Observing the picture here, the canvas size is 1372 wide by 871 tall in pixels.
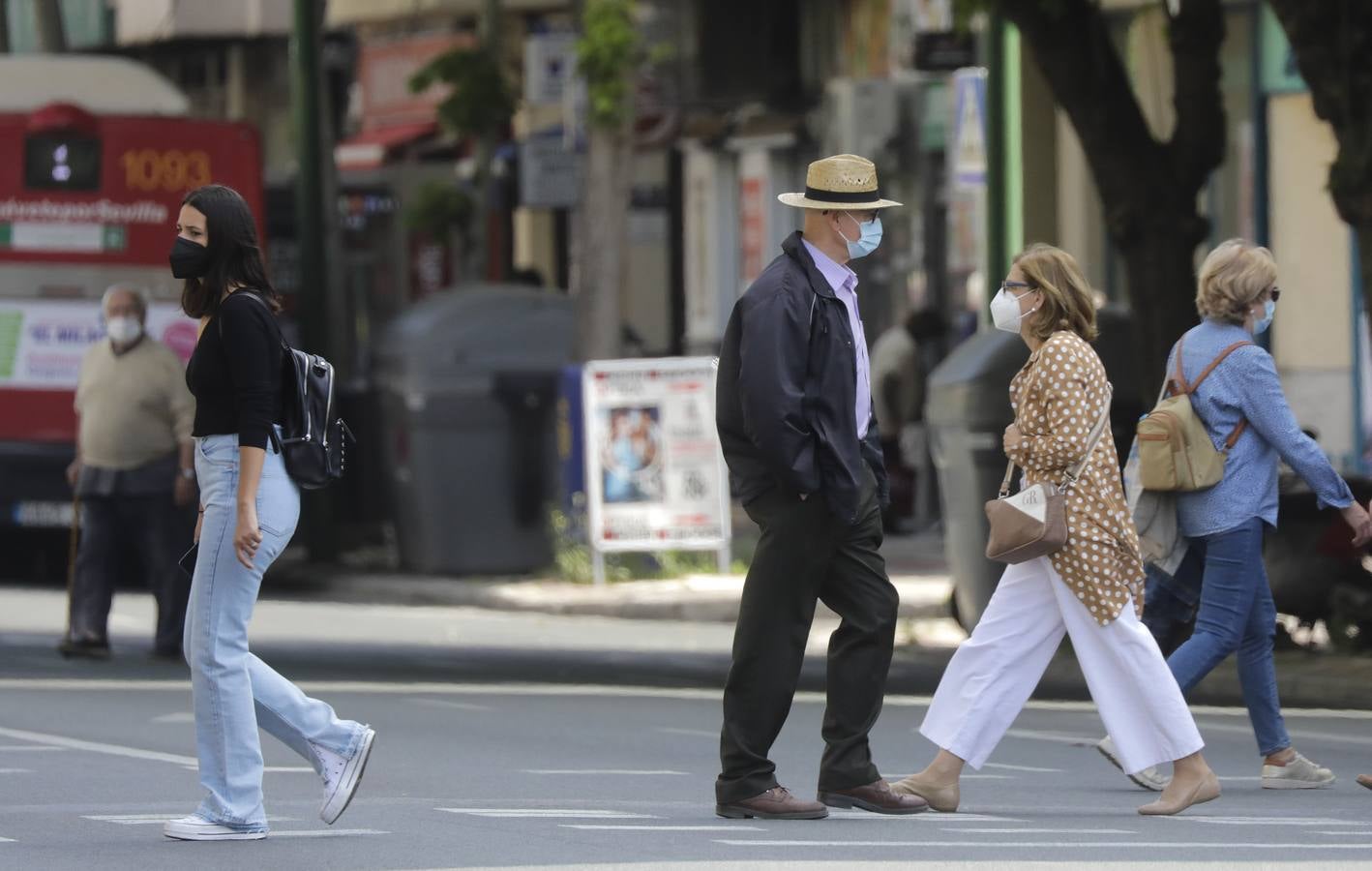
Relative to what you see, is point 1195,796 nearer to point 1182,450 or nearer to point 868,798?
point 868,798

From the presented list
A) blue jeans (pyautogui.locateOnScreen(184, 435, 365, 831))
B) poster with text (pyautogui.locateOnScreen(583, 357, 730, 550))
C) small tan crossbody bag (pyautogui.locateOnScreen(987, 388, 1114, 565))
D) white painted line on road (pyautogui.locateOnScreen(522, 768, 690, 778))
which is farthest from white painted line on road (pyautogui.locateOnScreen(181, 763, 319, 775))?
poster with text (pyautogui.locateOnScreen(583, 357, 730, 550))

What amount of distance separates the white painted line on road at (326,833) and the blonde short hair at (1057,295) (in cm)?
239

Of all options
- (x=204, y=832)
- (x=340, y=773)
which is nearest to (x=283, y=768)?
(x=340, y=773)

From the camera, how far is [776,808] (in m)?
8.64

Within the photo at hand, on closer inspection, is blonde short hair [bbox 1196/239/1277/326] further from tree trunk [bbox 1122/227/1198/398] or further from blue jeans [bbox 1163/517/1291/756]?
tree trunk [bbox 1122/227/1198/398]

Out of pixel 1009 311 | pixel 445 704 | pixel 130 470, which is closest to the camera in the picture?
pixel 1009 311

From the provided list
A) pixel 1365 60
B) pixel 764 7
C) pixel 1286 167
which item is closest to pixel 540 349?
pixel 1286 167

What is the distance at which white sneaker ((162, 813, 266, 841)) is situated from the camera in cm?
825

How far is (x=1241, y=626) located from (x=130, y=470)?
636cm

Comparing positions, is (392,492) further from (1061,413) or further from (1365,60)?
(1061,413)

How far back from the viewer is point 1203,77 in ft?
51.4

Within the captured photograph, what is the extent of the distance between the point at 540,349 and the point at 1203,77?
637cm

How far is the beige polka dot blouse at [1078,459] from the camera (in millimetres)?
8938

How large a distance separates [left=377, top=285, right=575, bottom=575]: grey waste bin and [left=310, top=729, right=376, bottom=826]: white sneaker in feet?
39.8
